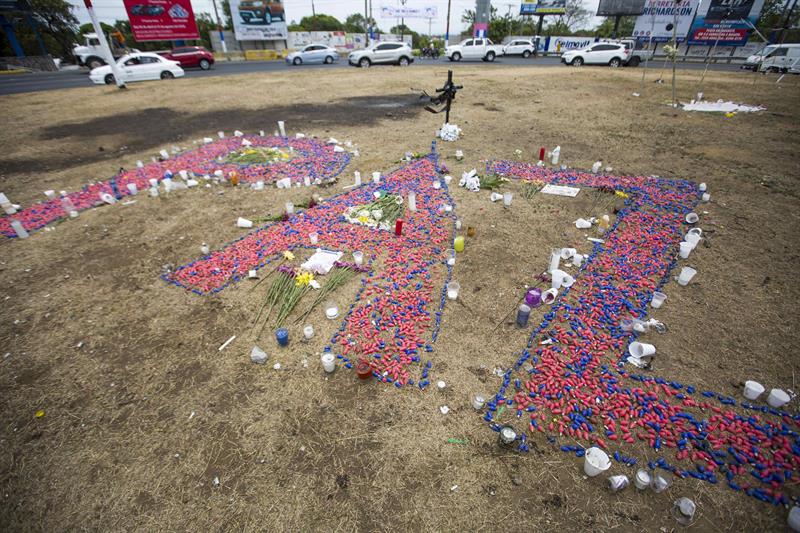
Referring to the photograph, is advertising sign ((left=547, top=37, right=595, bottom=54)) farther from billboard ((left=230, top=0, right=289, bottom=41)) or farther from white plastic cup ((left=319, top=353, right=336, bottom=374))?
white plastic cup ((left=319, top=353, right=336, bottom=374))

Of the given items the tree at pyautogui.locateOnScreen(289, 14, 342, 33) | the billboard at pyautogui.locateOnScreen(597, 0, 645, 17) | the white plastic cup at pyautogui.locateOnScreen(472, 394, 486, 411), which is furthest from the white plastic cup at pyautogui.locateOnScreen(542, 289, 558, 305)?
the tree at pyautogui.locateOnScreen(289, 14, 342, 33)

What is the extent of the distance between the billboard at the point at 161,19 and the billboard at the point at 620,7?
35.0m

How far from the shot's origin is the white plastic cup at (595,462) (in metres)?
2.27

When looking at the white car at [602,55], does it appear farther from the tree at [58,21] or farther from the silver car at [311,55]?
the tree at [58,21]

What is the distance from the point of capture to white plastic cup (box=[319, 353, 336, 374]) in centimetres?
295

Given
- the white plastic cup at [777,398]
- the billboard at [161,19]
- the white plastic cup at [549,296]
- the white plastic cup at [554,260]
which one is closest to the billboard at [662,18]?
the white plastic cup at [554,260]

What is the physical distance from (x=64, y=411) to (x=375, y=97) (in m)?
13.6

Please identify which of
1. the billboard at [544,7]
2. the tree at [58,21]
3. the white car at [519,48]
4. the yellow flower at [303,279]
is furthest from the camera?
the billboard at [544,7]

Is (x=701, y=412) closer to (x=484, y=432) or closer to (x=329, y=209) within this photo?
(x=484, y=432)

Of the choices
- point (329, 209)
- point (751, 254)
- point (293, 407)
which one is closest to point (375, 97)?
point (329, 209)

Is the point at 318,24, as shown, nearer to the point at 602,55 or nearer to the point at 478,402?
the point at 602,55

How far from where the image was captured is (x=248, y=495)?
223 cm

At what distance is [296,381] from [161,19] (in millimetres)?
35248

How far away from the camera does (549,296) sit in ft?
12.4
